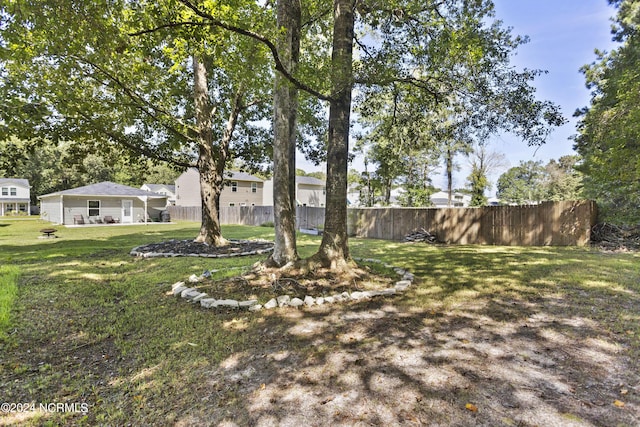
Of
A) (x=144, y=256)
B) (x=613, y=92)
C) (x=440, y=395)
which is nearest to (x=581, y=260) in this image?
(x=440, y=395)

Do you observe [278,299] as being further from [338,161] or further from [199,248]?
[199,248]

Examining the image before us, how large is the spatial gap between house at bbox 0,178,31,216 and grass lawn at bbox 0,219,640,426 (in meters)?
37.0

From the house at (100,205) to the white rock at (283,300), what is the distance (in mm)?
21176

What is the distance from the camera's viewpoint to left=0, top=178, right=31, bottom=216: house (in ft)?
98.2

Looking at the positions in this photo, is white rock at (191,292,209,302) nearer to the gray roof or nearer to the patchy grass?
the patchy grass

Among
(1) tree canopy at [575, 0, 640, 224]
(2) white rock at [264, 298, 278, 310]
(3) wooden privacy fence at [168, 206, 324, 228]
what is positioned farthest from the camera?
(3) wooden privacy fence at [168, 206, 324, 228]

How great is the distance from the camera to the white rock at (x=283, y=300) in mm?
3803

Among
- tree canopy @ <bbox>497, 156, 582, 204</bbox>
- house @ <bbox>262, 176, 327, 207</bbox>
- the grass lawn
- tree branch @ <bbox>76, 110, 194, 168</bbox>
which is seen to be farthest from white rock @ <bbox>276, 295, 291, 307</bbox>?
tree canopy @ <bbox>497, 156, 582, 204</bbox>

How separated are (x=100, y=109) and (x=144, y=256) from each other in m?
3.83

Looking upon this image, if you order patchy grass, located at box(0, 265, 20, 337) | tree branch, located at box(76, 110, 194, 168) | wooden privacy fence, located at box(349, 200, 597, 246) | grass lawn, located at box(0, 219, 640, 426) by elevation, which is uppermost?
tree branch, located at box(76, 110, 194, 168)

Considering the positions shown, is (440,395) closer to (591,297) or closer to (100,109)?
(591,297)

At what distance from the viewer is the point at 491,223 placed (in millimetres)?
9867

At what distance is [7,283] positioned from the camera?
4.62 metres

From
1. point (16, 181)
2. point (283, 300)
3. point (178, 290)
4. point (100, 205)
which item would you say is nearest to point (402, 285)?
point (283, 300)
